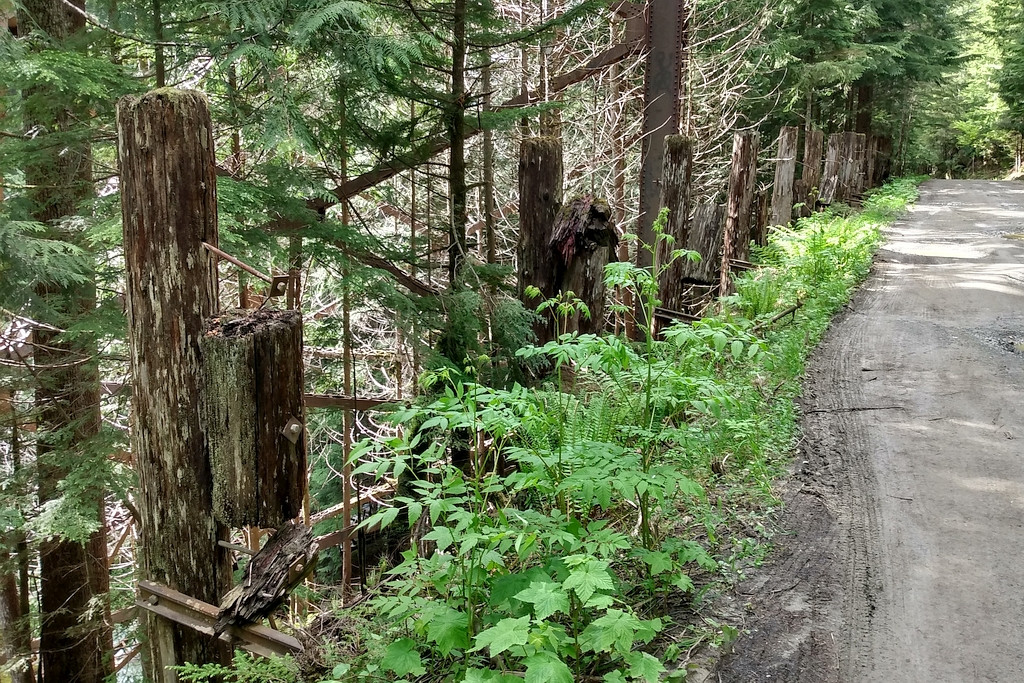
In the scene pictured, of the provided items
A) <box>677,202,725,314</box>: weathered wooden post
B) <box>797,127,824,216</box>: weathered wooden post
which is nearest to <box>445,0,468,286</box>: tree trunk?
<box>677,202,725,314</box>: weathered wooden post

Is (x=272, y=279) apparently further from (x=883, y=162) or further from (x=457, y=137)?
(x=883, y=162)

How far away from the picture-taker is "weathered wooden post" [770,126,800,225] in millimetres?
12195

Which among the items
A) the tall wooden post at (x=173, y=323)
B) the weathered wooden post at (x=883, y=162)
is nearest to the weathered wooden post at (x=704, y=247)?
the tall wooden post at (x=173, y=323)

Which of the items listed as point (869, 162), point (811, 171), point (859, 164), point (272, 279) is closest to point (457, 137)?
point (272, 279)

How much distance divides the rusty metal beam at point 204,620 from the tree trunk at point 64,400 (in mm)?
2901

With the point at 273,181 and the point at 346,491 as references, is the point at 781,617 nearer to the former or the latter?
the point at 273,181

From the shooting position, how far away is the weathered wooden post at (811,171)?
14.7 meters

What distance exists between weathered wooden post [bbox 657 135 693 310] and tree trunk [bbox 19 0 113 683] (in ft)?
17.3

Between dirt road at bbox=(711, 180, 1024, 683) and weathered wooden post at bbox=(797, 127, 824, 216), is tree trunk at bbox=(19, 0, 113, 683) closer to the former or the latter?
dirt road at bbox=(711, 180, 1024, 683)

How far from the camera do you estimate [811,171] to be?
14.8 metres

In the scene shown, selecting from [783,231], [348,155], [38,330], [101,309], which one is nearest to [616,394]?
[348,155]

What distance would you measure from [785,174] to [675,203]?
6.21 meters

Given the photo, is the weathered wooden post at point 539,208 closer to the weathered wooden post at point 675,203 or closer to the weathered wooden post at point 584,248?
the weathered wooden post at point 584,248

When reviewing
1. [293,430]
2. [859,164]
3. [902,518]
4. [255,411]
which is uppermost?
[859,164]
